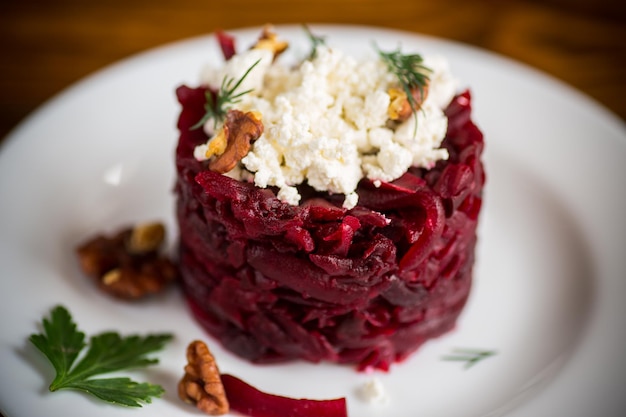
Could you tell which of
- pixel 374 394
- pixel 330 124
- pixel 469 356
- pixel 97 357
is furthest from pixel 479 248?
pixel 97 357

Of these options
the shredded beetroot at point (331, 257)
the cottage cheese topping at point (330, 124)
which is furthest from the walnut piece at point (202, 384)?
the cottage cheese topping at point (330, 124)

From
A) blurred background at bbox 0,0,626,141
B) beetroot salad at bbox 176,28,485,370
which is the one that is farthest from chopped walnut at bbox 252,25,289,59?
blurred background at bbox 0,0,626,141

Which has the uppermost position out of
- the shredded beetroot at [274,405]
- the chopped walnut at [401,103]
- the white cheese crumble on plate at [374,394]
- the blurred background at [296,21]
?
the blurred background at [296,21]

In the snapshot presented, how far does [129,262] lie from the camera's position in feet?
11.3

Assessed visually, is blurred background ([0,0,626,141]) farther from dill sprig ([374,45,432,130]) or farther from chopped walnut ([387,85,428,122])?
chopped walnut ([387,85,428,122])

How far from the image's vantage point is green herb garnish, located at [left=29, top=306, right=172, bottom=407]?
2672mm

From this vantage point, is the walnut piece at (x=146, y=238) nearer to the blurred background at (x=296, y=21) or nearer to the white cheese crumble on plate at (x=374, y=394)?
the white cheese crumble on plate at (x=374, y=394)

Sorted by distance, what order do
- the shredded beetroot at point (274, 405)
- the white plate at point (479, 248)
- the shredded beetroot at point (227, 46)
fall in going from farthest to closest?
1. the shredded beetroot at point (227, 46)
2. the white plate at point (479, 248)
3. the shredded beetroot at point (274, 405)

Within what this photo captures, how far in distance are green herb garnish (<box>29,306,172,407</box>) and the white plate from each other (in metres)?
0.05

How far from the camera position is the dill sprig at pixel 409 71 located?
2900 mm

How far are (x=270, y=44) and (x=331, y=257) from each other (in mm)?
1011

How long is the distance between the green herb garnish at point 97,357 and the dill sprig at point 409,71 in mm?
1334

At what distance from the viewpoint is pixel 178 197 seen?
3113 millimetres

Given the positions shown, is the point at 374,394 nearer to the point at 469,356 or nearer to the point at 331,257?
the point at 469,356
